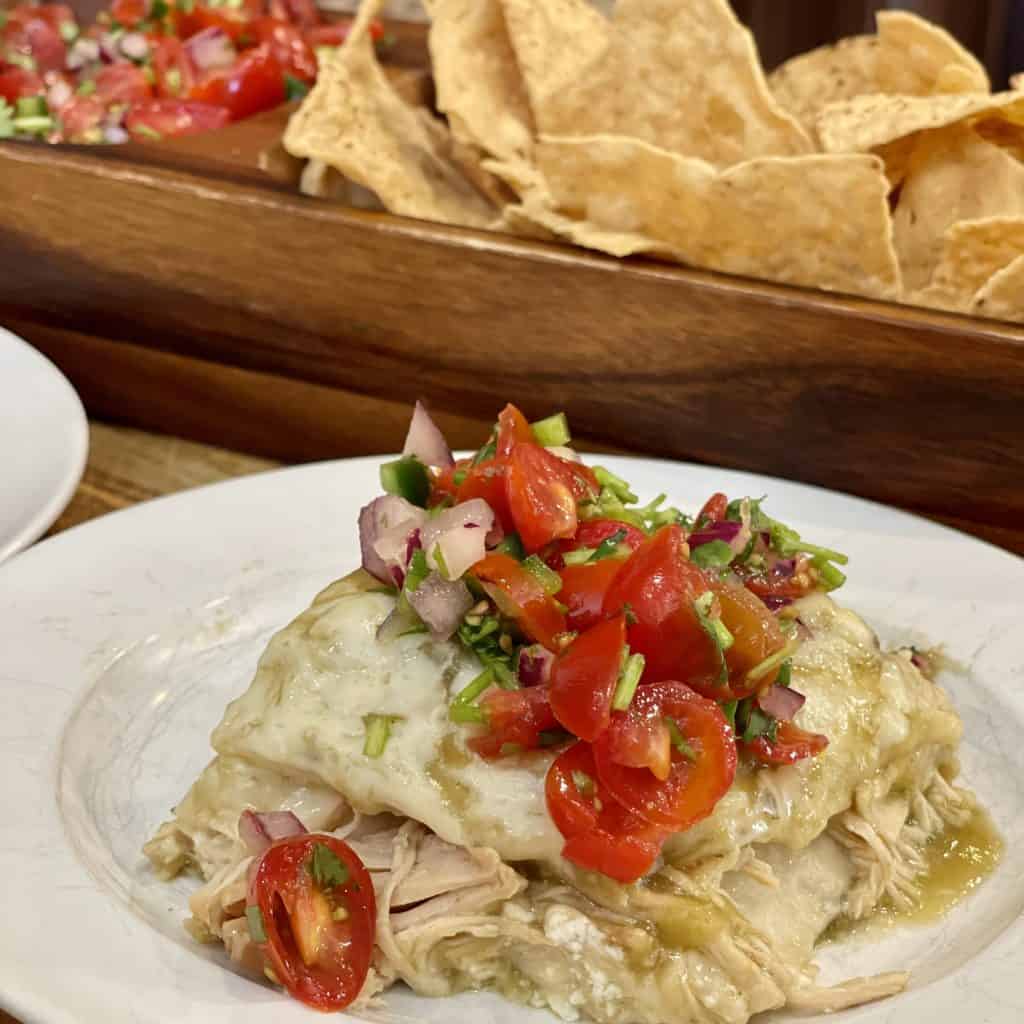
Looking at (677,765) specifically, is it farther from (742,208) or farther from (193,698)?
(742,208)

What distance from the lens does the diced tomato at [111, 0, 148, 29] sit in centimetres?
420

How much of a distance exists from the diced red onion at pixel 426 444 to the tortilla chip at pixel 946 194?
1.33 meters

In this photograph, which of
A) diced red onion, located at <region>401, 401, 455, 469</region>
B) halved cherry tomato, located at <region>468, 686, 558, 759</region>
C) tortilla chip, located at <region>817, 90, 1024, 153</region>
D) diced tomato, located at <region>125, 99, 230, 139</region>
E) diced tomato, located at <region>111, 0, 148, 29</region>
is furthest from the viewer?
diced tomato, located at <region>111, 0, 148, 29</region>

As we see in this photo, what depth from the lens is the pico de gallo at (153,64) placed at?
12.0 ft

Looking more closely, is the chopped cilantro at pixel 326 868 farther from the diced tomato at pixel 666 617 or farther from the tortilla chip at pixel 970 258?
the tortilla chip at pixel 970 258

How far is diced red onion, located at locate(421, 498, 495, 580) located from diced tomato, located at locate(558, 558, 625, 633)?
0.11 m

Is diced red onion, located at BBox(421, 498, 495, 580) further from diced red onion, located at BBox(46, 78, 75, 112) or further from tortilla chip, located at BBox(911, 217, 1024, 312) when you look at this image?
diced red onion, located at BBox(46, 78, 75, 112)

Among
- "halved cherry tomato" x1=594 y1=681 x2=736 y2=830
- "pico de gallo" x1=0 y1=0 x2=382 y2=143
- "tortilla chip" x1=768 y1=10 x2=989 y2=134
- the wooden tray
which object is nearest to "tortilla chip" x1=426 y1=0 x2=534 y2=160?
"pico de gallo" x1=0 y1=0 x2=382 y2=143

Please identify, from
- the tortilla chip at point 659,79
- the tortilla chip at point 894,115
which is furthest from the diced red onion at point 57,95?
the tortilla chip at point 894,115

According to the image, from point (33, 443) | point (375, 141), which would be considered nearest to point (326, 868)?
point (33, 443)

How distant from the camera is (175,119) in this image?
358 cm

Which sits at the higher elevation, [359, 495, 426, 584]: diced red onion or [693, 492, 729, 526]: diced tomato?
[359, 495, 426, 584]: diced red onion

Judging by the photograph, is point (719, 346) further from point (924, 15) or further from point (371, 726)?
point (924, 15)

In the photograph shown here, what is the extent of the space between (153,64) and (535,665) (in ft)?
9.58
